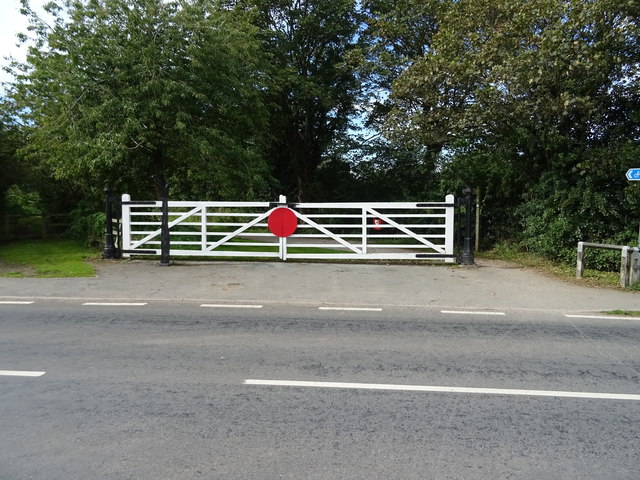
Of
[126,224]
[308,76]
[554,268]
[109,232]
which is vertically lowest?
[554,268]

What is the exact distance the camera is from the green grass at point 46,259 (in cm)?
1166

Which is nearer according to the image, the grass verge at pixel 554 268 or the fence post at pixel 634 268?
the fence post at pixel 634 268

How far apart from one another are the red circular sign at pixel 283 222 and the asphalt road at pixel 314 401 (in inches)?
231

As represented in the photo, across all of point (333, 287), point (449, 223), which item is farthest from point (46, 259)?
point (449, 223)

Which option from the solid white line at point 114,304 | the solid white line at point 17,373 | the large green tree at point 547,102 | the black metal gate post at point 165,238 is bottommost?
the solid white line at point 17,373

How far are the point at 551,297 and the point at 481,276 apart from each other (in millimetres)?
2185

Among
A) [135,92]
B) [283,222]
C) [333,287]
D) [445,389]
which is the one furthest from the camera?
[135,92]

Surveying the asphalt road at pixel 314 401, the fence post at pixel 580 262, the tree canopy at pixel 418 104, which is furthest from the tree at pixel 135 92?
the fence post at pixel 580 262

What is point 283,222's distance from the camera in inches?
516

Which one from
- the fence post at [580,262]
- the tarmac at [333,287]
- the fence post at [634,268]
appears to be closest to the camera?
the tarmac at [333,287]

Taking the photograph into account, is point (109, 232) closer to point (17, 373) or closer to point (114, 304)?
point (114, 304)

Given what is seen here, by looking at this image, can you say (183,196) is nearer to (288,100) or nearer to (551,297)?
(288,100)

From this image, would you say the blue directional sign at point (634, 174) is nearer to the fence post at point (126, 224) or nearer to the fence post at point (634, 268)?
the fence post at point (634, 268)

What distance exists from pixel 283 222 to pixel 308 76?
1674 centimetres
